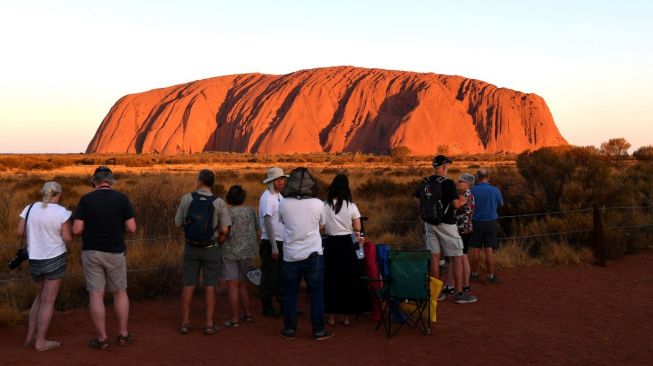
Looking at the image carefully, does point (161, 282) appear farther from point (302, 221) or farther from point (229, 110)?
point (229, 110)

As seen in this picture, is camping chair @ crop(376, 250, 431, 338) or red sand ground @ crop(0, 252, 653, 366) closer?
red sand ground @ crop(0, 252, 653, 366)

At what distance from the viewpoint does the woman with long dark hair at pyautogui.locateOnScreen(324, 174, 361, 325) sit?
5.80m

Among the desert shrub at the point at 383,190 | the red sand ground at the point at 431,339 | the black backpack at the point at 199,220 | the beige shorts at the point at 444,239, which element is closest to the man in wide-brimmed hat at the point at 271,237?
the red sand ground at the point at 431,339

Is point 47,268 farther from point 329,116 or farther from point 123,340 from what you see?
point 329,116

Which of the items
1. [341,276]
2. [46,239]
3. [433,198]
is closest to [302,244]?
[341,276]

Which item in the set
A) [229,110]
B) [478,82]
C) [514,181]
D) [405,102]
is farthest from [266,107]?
[514,181]

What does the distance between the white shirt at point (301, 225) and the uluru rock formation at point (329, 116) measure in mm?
83433

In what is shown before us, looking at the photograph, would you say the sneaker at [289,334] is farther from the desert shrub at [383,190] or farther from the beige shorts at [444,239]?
the desert shrub at [383,190]

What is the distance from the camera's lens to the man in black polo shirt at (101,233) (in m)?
5.07

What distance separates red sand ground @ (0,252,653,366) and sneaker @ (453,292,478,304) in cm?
9

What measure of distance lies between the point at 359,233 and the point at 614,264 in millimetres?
6209

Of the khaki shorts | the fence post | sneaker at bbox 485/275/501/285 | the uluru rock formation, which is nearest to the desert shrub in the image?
the fence post

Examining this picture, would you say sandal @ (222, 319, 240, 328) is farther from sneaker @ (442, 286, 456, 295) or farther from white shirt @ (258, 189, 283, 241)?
sneaker @ (442, 286, 456, 295)

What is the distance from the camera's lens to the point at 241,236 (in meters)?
6.14
